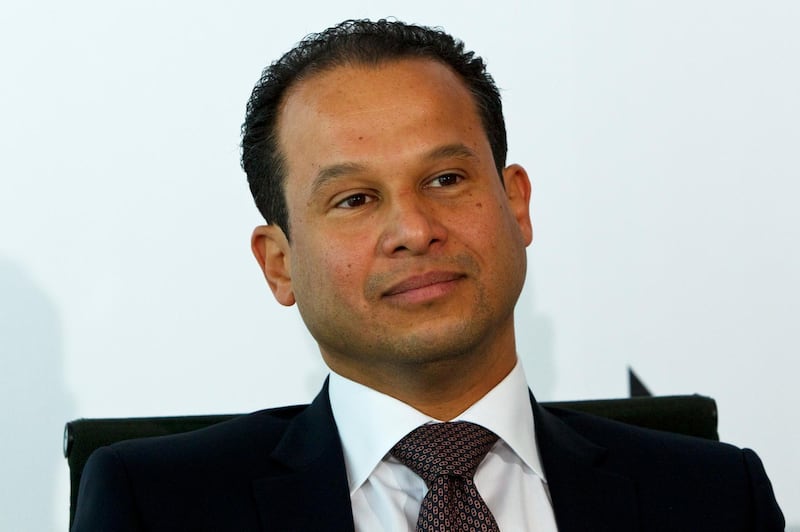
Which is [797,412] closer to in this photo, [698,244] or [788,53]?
[698,244]

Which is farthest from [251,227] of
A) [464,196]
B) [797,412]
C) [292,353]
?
[797,412]

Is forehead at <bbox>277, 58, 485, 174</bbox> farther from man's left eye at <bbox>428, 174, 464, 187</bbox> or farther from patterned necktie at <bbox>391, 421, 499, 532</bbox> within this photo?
patterned necktie at <bbox>391, 421, 499, 532</bbox>

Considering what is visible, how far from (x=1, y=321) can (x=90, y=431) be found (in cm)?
44

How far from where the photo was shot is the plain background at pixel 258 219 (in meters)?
2.41

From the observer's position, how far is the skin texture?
6.26 ft

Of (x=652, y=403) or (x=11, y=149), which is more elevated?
(x=11, y=149)

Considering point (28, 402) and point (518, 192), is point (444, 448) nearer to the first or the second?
point (518, 192)

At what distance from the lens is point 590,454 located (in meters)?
2.05

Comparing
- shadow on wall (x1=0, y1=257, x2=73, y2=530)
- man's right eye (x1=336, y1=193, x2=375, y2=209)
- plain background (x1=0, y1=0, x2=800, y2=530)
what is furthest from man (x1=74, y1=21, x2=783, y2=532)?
shadow on wall (x1=0, y1=257, x2=73, y2=530)

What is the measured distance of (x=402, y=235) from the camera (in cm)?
188

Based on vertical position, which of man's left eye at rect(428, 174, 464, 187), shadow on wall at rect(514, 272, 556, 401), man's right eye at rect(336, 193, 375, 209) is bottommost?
shadow on wall at rect(514, 272, 556, 401)

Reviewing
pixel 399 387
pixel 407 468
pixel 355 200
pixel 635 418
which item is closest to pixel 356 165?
pixel 355 200

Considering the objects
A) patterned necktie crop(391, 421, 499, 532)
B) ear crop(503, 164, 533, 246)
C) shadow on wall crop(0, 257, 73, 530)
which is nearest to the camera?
patterned necktie crop(391, 421, 499, 532)

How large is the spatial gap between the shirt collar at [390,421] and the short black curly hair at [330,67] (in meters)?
0.30
